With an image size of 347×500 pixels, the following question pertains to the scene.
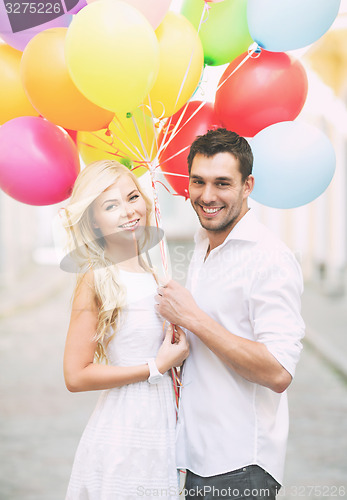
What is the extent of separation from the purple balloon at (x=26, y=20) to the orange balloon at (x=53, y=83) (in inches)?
6.0

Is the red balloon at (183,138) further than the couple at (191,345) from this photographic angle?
Yes

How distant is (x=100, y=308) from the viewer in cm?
178

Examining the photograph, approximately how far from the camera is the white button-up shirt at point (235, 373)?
5.58ft

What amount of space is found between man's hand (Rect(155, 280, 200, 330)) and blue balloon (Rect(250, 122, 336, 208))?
49 centimetres

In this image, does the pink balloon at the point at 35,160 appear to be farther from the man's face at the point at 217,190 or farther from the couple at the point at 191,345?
the man's face at the point at 217,190

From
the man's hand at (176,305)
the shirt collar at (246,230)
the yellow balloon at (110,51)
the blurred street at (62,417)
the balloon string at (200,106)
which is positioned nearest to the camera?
the yellow balloon at (110,51)

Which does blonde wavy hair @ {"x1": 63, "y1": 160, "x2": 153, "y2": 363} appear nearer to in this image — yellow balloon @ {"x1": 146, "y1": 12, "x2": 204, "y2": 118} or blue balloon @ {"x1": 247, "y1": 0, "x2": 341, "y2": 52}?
yellow balloon @ {"x1": 146, "y1": 12, "x2": 204, "y2": 118}

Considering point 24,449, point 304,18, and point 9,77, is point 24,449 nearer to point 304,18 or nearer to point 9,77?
point 9,77

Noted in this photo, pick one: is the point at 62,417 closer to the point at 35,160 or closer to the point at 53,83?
the point at 35,160

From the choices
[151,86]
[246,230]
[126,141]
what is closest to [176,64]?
[151,86]

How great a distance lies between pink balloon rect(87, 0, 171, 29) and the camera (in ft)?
5.81

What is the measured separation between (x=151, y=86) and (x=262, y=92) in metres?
0.41

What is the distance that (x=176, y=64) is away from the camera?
1.82 metres

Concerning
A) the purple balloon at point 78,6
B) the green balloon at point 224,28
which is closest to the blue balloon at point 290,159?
the green balloon at point 224,28
